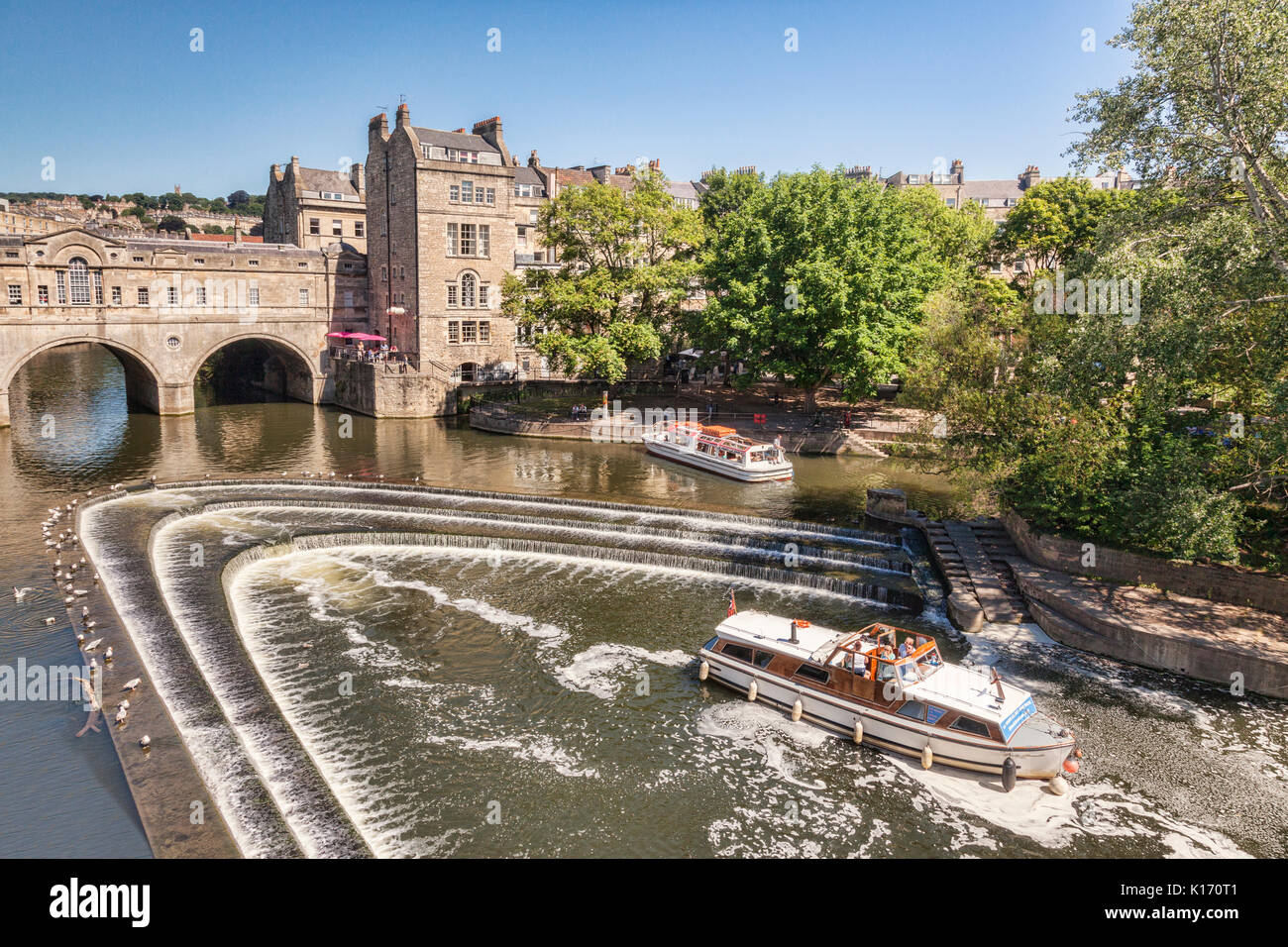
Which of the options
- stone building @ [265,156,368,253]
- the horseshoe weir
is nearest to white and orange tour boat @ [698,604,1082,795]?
the horseshoe weir

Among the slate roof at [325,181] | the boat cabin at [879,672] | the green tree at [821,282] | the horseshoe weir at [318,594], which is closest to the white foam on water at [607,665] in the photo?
the horseshoe weir at [318,594]

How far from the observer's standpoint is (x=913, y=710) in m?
20.4

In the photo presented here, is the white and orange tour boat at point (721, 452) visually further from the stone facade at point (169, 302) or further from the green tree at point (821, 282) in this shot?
the stone facade at point (169, 302)

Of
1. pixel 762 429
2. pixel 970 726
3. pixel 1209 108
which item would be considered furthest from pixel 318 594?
pixel 762 429

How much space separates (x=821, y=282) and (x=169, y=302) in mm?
45441

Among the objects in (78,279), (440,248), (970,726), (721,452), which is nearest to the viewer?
(970,726)

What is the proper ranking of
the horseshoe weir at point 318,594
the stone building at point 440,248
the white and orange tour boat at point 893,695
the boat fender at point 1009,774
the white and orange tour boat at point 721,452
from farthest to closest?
the stone building at point 440,248 → the white and orange tour boat at point 721,452 → the white and orange tour boat at point 893,695 → the boat fender at point 1009,774 → the horseshoe weir at point 318,594

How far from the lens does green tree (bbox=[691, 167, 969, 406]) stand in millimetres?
52750

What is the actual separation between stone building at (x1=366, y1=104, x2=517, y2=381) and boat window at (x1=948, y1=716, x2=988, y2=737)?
54156 millimetres

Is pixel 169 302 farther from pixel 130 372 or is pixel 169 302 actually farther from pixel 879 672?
pixel 879 672

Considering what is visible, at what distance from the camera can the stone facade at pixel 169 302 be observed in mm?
57375

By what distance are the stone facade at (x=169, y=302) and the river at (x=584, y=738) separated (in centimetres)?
2900

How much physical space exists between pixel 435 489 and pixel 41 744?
73.7 ft

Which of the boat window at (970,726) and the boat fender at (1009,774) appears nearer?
the boat fender at (1009,774)
